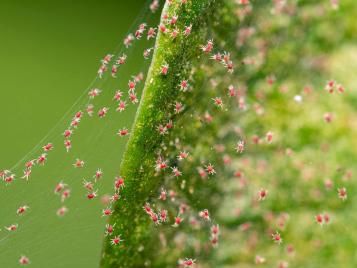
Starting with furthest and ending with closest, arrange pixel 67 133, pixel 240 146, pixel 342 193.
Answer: pixel 67 133 < pixel 240 146 < pixel 342 193

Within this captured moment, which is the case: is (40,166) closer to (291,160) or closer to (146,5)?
(146,5)

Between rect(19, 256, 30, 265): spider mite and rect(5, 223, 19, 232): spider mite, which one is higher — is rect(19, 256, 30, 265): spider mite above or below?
below

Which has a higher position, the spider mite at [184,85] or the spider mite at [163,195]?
the spider mite at [184,85]

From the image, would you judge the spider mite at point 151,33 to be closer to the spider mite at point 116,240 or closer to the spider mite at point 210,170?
the spider mite at point 210,170

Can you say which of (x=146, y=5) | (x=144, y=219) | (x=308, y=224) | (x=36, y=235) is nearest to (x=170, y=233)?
(x=144, y=219)

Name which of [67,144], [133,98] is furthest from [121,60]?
[67,144]

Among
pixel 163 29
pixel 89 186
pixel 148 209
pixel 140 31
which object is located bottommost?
pixel 148 209

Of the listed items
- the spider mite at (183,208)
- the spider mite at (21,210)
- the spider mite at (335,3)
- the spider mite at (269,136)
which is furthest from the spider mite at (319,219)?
the spider mite at (21,210)

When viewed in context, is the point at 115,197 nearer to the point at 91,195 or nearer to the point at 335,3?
the point at 91,195

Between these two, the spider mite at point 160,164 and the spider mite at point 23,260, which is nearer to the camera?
the spider mite at point 160,164

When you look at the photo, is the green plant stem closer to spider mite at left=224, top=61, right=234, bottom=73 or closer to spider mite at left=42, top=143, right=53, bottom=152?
spider mite at left=224, top=61, right=234, bottom=73

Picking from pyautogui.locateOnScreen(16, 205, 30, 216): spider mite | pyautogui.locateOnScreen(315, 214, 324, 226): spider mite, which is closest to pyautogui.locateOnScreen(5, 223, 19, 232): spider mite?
pyautogui.locateOnScreen(16, 205, 30, 216): spider mite

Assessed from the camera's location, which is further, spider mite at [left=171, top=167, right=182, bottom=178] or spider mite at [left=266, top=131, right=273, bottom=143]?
spider mite at [left=171, top=167, right=182, bottom=178]
